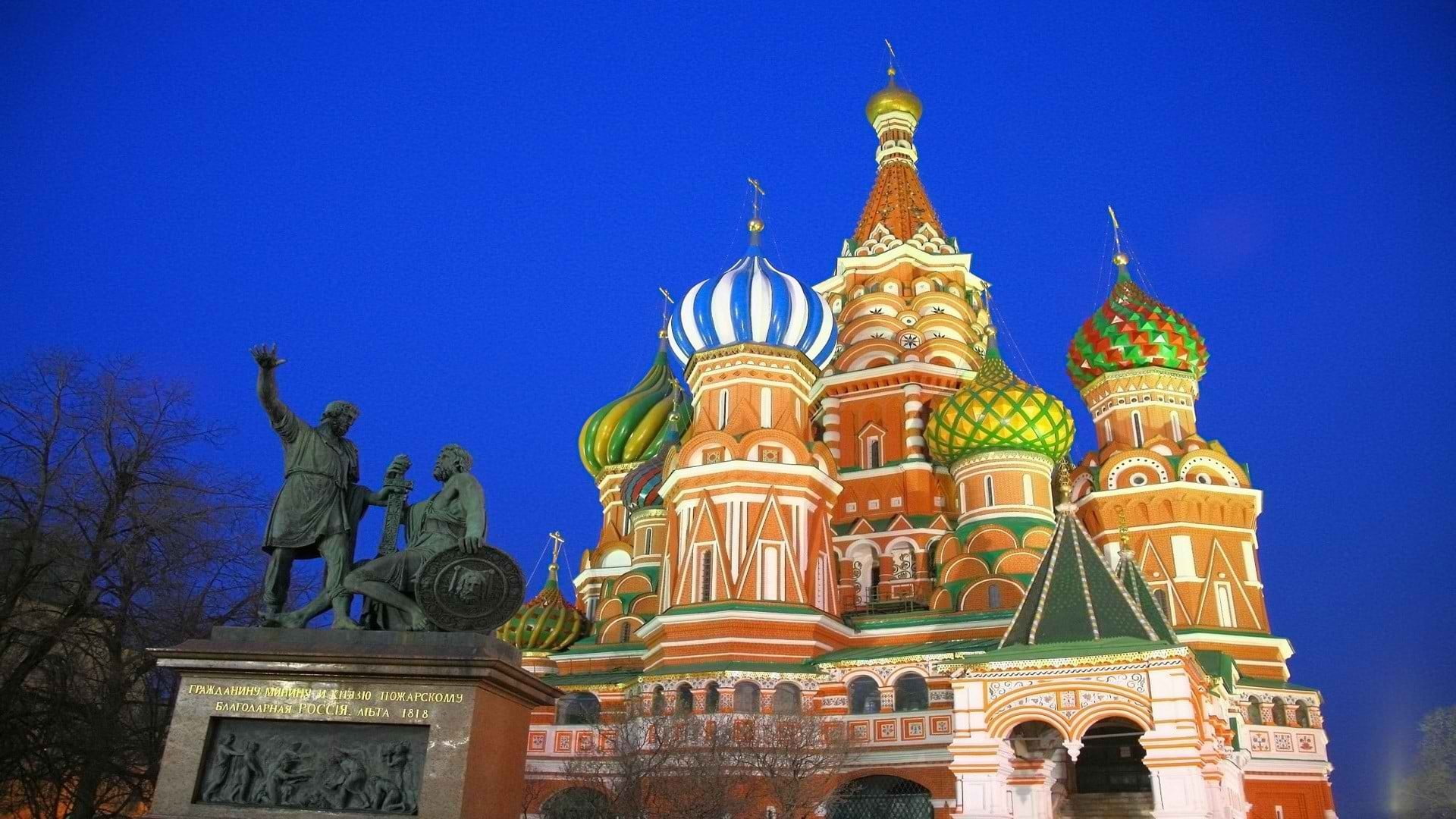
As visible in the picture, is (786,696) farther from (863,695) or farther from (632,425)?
(632,425)

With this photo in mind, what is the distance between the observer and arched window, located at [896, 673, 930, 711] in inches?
963

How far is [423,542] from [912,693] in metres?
17.2

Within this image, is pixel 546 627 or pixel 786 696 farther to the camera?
pixel 546 627

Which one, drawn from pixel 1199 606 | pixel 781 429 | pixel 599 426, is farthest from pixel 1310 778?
pixel 599 426

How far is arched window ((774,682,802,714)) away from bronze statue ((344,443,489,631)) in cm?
1606

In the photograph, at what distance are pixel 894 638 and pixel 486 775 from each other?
19.7 m

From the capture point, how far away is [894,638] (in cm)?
2720

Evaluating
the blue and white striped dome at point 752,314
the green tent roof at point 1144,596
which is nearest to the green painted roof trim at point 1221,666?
the green tent roof at point 1144,596

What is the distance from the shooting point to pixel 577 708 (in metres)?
28.1

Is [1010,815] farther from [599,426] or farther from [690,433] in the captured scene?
[599,426]

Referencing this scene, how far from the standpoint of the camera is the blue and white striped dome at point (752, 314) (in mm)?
30062

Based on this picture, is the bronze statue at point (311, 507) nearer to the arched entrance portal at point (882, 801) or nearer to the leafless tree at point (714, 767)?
the leafless tree at point (714, 767)

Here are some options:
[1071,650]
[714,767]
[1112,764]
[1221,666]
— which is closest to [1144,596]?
[1071,650]

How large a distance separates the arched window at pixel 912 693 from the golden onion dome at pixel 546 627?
41.7 ft
